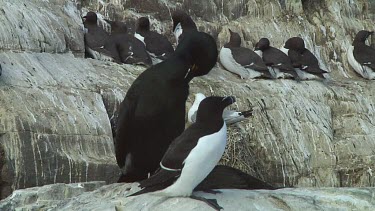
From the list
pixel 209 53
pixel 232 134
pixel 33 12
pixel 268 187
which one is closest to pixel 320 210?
pixel 268 187

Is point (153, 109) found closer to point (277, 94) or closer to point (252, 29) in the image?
point (277, 94)

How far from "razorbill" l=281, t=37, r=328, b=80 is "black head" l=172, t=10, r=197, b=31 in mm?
1944

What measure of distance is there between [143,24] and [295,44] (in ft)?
10.3

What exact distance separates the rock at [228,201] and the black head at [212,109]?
583 mm

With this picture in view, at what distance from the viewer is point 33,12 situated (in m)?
13.1

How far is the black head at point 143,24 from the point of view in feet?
49.6

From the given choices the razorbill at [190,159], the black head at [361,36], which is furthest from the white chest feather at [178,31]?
the razorbill at [190,159]

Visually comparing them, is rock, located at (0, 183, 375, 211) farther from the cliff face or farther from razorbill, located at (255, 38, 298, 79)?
razorbill, located at (255, 38, 298, 79)

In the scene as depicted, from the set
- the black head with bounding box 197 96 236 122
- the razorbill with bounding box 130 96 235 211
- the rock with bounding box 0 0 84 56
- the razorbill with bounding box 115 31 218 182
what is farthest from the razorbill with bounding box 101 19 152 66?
the razorbill with bounding box 130 96 235 211

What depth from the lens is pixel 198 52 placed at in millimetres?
7055

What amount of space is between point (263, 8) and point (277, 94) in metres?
3.20

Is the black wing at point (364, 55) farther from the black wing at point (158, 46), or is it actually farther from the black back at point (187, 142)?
the black back at point (187, 142)

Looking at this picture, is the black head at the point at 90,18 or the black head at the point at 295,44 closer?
the black head at the point at 90,18

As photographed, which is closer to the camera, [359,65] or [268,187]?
[268,187]
